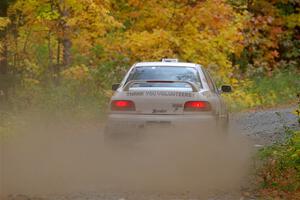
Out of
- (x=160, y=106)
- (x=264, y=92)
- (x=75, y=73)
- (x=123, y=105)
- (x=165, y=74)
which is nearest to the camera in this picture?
(x=160, y=106)

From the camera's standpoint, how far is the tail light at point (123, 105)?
431 inches

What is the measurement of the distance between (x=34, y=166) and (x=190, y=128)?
2.33m

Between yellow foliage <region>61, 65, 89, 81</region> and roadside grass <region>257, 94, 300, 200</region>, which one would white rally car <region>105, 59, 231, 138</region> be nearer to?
roadside grass <region>257, 94, 300, 200</region>

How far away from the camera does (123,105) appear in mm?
11000

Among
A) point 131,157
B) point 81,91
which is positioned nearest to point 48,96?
point 81,91

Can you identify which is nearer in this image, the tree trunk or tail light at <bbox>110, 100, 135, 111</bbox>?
tail light at <bbox>110, 100, 135, 111</bbox>

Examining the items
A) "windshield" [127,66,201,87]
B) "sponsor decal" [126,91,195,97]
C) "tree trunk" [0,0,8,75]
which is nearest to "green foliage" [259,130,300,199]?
"sponsor decal" [126,91,195,97]

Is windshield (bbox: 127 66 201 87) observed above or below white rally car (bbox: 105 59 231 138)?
above

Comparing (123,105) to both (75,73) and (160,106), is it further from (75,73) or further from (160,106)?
(75,73)

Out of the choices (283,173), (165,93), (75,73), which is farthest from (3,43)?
(283,173)

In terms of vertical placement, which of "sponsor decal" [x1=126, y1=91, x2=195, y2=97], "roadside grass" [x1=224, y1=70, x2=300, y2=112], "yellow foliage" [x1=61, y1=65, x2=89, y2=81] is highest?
Answer: "sponsor decal" [x1=126, y1=91, x2=195, y2=97]

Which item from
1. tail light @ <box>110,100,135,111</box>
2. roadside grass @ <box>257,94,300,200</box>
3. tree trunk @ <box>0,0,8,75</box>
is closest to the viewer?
roadside grass @ <box>257,94,300,200</box>

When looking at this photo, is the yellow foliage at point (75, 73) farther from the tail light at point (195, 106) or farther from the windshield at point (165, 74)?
the tail light at point (195, 106)

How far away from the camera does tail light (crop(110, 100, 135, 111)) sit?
11.0 metres
